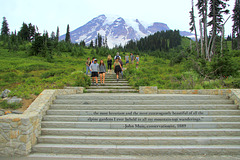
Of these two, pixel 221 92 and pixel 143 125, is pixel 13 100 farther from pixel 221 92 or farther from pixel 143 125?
pixel 221 92

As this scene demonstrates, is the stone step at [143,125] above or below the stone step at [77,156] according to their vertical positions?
above

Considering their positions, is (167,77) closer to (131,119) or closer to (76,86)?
(76,86)

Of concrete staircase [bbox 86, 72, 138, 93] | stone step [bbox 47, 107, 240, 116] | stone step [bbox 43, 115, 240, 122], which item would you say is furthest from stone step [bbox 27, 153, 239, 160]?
concrete staircase [bbox 86, 72, 138, 93]

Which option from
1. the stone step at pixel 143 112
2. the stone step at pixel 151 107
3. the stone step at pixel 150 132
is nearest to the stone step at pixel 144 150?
the stone step at pixel 150 132

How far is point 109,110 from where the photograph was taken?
6.79m

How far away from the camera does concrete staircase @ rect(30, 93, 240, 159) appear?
16.2 feet

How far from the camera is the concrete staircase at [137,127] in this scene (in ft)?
16.2

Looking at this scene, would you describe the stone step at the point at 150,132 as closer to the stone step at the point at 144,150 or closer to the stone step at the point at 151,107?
the stone step at the point at 144,150

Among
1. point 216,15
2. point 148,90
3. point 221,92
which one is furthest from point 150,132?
point 216,15

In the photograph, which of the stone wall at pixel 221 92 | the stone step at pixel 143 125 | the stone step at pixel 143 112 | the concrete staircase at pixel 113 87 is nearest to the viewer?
the stone step at pixel 143 125

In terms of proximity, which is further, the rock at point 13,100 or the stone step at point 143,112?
the rock at point 13,100

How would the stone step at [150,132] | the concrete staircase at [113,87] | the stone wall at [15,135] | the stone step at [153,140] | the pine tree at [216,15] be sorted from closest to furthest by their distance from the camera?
the stone wall at [15,135], the stone step at [153,140], the stone step at [150,132], the concrete staircase at [113,87], the pine tree at [216,15]

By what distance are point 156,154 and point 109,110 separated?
2.55 meters

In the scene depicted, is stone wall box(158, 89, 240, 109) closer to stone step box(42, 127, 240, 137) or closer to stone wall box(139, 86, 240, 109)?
stone wall box(139, 86, 240, 109)
